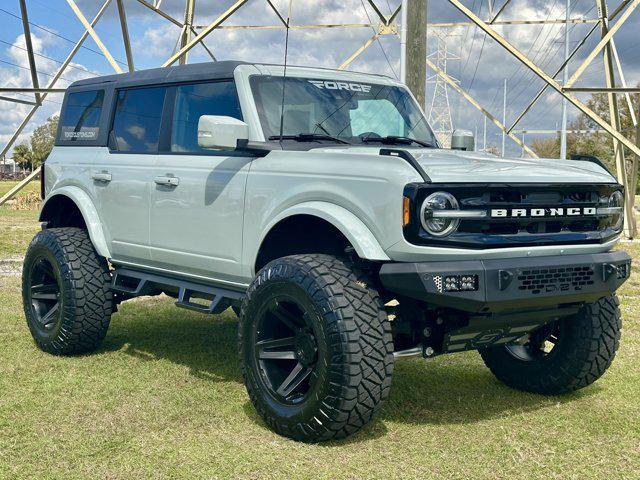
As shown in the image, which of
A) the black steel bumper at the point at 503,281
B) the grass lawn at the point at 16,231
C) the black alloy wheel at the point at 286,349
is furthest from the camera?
the grass lawn at the point at 16,231

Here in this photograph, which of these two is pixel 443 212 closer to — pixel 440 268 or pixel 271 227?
pixel 440 268

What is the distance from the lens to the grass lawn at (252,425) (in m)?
4.17

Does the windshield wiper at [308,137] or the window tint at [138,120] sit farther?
the window tint at [138,120]

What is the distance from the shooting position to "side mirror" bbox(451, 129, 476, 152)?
6.17 metres

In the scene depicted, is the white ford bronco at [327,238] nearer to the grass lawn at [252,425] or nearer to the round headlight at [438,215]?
the round headlight at [438,215]

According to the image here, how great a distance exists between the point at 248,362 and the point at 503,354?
6.47 ft

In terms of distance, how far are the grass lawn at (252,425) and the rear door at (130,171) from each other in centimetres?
95

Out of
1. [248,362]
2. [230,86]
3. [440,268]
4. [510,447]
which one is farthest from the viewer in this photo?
[230,86]

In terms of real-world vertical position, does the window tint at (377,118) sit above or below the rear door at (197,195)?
above

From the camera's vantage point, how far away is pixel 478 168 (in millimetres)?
4375

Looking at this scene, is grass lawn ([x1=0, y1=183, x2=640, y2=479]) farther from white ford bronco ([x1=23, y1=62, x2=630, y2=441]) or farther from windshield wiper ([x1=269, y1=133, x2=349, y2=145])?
windshield wiper ([x1=269, y1=133, x2=349, y2=145])

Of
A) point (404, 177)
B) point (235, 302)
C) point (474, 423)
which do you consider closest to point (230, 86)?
point (235, 302)

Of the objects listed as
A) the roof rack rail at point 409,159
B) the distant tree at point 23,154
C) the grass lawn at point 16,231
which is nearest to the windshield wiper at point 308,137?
the roof rack rail at point 409,159

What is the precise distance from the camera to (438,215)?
4152mm
